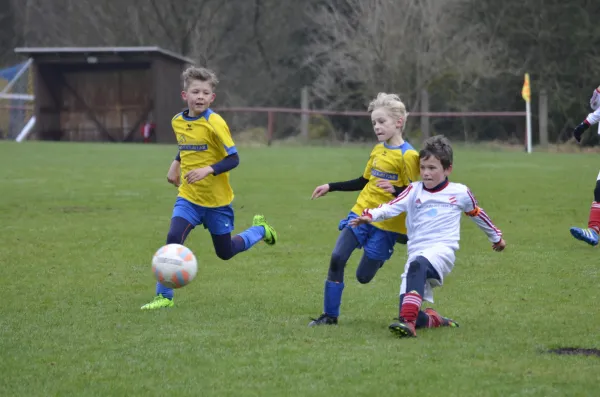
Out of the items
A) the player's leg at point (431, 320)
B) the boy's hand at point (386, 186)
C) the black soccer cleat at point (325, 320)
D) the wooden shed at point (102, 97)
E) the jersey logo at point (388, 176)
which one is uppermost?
the jersey logo at point (388, 176)

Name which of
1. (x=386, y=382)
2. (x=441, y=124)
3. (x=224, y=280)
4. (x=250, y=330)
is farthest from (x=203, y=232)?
(x=441, y=124)

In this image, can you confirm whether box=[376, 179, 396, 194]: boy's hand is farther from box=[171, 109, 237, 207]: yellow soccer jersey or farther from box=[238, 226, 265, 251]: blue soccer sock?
box=[238, 226, 265, 251]: blue soccer sock

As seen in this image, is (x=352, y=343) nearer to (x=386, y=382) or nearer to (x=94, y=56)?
(x=386, y=382)

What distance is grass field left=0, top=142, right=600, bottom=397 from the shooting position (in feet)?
17.0

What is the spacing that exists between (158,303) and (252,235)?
1.40 metres

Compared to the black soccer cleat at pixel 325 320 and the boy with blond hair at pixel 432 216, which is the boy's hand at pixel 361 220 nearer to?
the boy with blond hair at pixel 432 216

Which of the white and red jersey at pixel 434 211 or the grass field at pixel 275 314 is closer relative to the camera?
the grass field at pixel 275 314

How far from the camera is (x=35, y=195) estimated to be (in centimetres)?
1683

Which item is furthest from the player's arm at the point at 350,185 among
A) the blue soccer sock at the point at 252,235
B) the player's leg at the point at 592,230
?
the player's leg at the point at 592,230

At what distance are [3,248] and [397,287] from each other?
15.6 feet

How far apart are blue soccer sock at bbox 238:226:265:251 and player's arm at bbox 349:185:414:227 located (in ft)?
6.87

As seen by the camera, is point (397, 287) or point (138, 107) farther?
point (138, 107)

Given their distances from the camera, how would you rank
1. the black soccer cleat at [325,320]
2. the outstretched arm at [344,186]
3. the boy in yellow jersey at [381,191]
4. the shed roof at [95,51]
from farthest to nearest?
the shed roof at [95,51], the outstretched arm at [344,186], the boy in yellow jersey at [381,191], the black soccer cleat at [325,320]

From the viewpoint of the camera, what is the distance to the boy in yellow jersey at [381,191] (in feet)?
22.7
